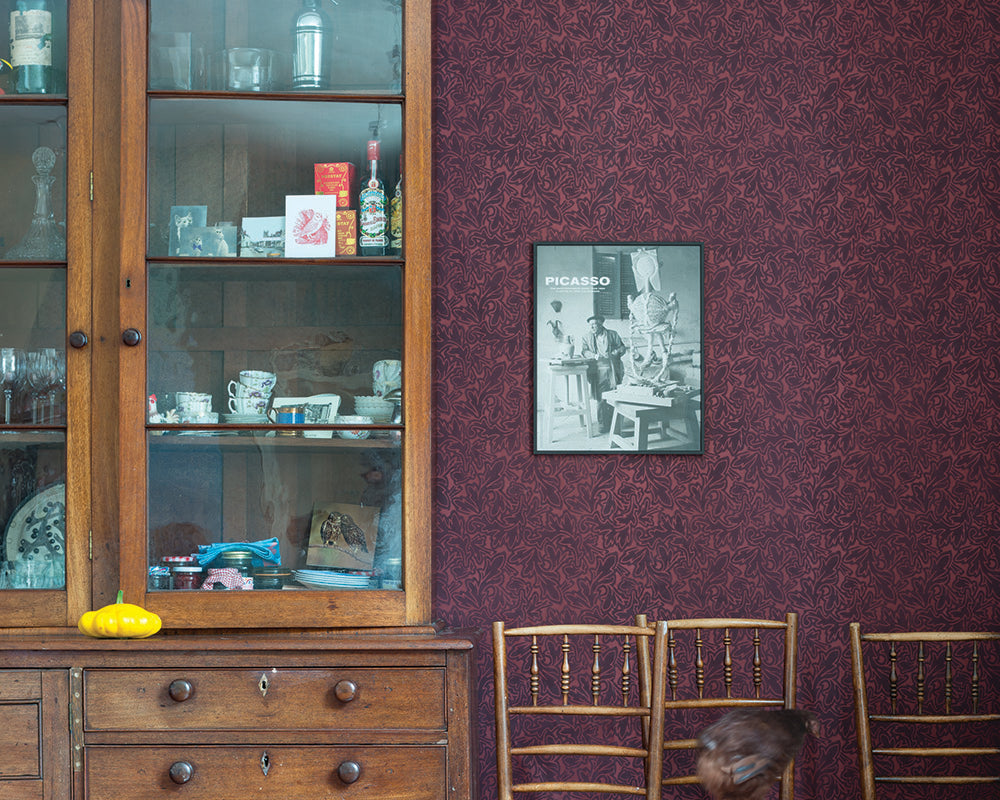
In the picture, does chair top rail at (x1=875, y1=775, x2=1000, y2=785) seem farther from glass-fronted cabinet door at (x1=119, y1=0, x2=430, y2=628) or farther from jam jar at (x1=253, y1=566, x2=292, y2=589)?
A: jam jar at (x1=253, y1=566, x2=292, y2=589)

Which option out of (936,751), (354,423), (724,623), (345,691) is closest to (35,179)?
(354,423)

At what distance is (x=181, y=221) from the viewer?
2082 mm

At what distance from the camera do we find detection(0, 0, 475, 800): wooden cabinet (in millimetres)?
1946

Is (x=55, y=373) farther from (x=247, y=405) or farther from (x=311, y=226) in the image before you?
(x=311, y=226)

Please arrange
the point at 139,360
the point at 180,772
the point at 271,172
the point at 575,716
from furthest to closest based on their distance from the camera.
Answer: the point at 575,716 → the point at 271,172 → the point at 139,360 → the point at 180,772

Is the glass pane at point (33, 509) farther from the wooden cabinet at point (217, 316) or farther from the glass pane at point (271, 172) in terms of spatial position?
the glass pane at point (271, 172)

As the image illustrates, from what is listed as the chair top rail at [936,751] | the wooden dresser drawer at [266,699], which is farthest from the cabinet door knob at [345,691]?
the chair top rail at [936,751]

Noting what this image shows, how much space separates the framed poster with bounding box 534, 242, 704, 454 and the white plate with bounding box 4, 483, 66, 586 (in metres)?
1.12

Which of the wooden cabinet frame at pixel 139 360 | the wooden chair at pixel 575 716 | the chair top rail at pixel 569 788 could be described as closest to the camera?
the wooden cabinet frame at pixel 139 360

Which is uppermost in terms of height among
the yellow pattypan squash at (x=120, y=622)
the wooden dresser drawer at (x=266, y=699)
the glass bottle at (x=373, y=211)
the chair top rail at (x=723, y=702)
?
the glass bottle at (x=373, y=211)

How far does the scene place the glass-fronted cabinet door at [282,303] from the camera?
2.04 meters

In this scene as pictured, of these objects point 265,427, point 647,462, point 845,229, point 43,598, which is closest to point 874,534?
point 647,462

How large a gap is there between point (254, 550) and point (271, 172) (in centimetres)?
84

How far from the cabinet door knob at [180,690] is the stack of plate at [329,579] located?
0.31 metres
